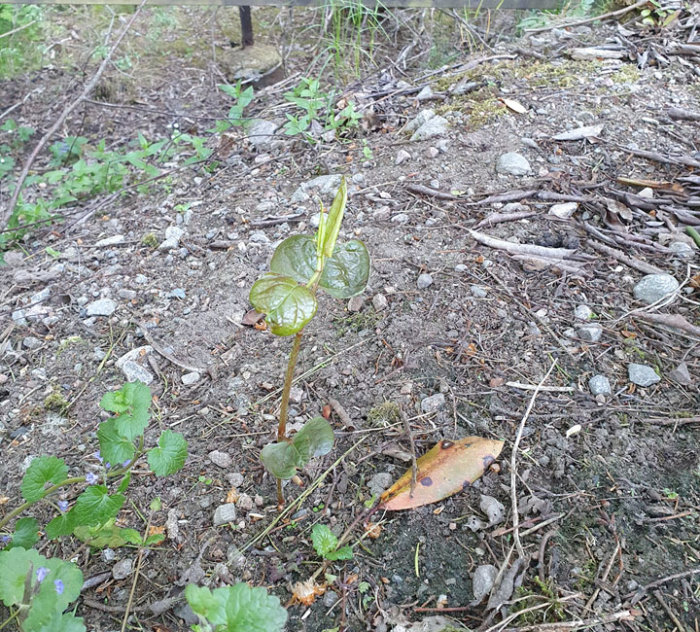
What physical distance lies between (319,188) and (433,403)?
4.11 feet

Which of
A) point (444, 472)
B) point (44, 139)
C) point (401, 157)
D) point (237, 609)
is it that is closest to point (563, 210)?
point (401, 157)

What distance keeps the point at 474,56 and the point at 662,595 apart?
3.04 metres

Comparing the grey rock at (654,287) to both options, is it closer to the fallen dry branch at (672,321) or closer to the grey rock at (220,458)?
the fallen dry branch at (672,321)

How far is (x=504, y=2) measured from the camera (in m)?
4.04

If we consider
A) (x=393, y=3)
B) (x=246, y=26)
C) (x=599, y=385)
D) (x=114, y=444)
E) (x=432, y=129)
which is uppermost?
(x=393, y=3)

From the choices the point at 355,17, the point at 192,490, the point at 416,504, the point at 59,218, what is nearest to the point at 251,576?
the point at 192,490

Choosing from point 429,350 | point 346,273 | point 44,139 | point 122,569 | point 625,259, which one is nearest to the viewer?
point 346,273

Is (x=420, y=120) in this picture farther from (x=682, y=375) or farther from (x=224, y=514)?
(x=224, y=514)

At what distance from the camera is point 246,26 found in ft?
14.5

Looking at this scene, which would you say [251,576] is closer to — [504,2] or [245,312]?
[245,312]

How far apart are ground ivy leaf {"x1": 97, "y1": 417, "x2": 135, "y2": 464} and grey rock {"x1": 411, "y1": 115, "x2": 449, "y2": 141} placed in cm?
196

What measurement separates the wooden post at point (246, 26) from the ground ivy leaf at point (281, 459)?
12.9 feet

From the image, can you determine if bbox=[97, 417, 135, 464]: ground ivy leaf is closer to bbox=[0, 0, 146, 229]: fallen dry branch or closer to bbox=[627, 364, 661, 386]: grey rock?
bbox=[627, 364, 661, 386]: grey rock

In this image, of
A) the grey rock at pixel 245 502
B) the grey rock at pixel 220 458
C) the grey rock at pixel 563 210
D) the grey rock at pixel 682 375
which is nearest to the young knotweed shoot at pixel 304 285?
the grey rock at pixel 245 502
